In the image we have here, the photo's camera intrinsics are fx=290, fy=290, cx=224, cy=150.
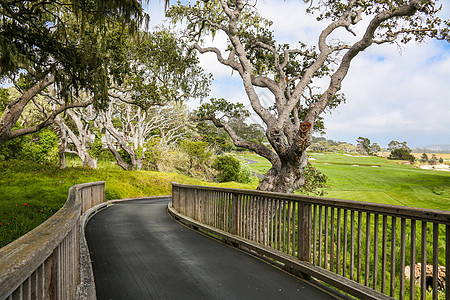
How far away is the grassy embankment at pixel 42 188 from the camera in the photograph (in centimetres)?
818

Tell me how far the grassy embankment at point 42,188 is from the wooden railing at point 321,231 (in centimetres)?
462

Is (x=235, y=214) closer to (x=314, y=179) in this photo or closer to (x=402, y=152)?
(x=314, y=179)

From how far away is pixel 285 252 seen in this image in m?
5.27

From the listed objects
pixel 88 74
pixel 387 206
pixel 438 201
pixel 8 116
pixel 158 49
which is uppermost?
pixel 158 49

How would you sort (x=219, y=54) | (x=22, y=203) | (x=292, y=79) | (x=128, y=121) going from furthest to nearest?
(x=128, y=121) < (x=292, y=79) < (x=219, y=54) < (x=22, y=203)

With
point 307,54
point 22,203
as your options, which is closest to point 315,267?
point 22,203

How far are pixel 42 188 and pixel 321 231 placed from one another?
13.5m

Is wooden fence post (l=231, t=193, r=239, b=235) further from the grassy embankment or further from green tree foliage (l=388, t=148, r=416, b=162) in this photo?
green tree foliage (l=388, t=148, r=416, b=162)

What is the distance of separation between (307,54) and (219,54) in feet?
14.0

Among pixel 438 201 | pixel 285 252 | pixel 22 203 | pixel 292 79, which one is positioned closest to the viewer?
pixel 285 252

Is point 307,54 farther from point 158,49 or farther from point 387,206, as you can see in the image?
point 387,206

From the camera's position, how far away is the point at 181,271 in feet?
15.2

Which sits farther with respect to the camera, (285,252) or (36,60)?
(36,60)

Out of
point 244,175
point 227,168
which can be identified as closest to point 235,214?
point 227,168
